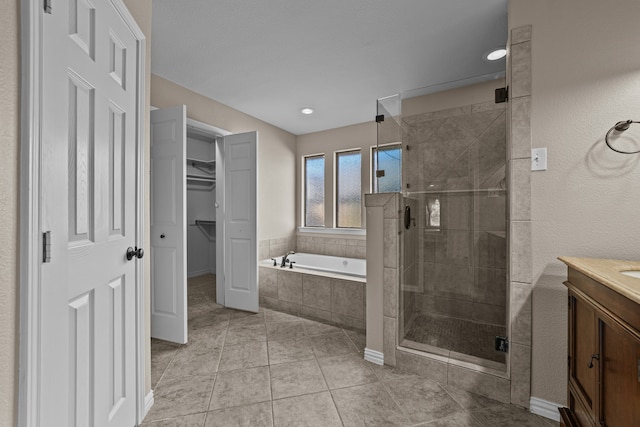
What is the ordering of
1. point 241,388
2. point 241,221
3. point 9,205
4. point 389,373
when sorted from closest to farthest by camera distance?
point 9,205 → point 241,388 → point 389,373 → point 241,221

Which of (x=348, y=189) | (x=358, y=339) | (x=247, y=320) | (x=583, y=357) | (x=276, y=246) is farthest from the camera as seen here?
(x=348, y=189)

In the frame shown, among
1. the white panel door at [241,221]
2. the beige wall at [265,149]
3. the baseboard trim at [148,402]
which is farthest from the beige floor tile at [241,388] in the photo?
the beige wall at [265,149]

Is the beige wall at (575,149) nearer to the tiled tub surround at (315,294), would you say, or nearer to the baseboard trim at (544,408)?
the baseboard trim at (544,408)

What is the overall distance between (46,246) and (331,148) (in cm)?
383

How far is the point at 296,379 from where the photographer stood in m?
1.94

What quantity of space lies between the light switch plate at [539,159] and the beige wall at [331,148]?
8.21ft

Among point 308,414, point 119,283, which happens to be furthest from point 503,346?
point 119,283

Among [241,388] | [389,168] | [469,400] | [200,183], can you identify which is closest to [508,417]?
[469,400]

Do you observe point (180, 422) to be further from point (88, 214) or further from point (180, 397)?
point (88, 214)

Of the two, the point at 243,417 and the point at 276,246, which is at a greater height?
the point at 276,246

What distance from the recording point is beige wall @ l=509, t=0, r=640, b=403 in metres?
1.43

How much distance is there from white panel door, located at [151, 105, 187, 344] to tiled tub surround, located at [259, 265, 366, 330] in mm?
1072

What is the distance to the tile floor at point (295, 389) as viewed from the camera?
156 centimetres

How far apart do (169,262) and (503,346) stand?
107 inches
